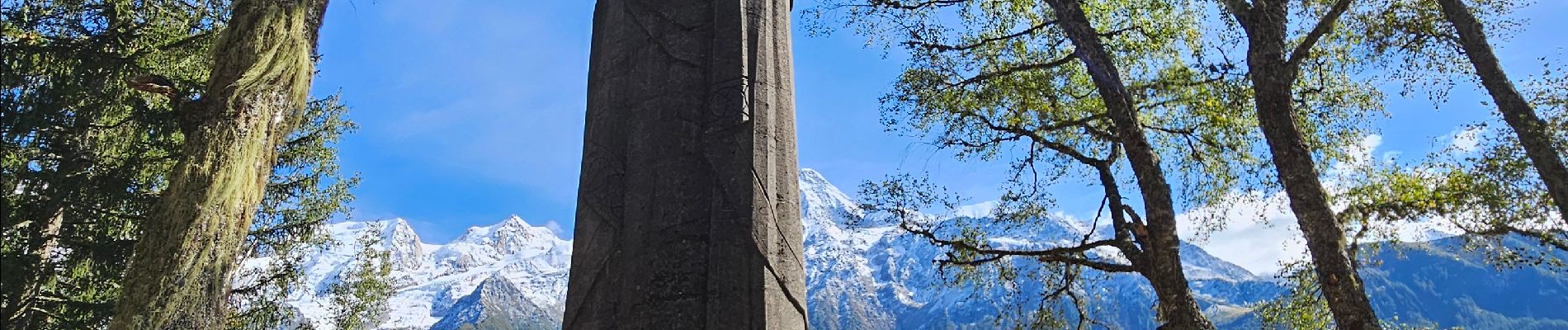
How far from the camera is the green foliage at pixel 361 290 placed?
18.2 m

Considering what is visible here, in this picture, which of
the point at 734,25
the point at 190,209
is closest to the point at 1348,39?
the point at 734,25

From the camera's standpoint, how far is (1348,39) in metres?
12.8

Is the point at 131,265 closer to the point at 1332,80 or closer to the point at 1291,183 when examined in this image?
the point at 1291,183

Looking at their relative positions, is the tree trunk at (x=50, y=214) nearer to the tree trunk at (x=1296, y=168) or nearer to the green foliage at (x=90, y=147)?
the green foliage at (x=90, y=147)

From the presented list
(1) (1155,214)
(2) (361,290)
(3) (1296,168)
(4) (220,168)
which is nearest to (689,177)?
(4) (220,168)

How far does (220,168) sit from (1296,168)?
9.09 meters

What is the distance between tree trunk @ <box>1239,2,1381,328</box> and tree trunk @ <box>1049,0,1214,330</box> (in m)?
1.19

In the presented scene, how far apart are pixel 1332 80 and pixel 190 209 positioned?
13935mm

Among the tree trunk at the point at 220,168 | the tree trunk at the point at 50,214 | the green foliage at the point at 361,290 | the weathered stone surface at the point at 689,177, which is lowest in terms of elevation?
the weathered stone surface at the point at 689,177

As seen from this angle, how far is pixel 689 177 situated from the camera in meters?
3.62

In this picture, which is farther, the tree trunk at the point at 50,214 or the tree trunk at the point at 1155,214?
the tree trunk at the point at 50,214

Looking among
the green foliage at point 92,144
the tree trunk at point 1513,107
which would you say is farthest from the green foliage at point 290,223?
the tree trunk at point 1513,107

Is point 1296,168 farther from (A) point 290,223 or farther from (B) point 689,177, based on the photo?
(A) point 290,223

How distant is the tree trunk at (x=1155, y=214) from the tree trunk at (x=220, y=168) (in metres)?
8.25
